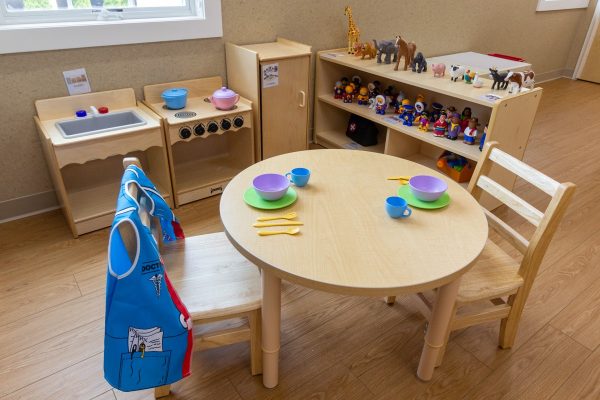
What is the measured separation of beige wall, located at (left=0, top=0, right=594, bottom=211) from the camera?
2129mm

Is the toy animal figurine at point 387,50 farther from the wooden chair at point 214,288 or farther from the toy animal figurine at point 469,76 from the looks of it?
the wooden chair at point 214,288

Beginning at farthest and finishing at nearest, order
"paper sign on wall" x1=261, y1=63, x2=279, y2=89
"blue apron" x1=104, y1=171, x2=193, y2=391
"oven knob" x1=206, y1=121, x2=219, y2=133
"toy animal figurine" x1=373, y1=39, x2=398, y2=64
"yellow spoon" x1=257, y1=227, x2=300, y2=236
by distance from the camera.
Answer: "toy animal figurine" x1=373, y1=39, x2=398, y2=64
"paper sign on wall" x1=261, y1=63, x2=279, y2=89
"oven knob" x1=206, y1=121, x2=219, y2=133
"yellow spoon" x1=257, y1=227, x2=300, y2=236
"blue apron" x1=104, y1=171, x2=193, y2=391

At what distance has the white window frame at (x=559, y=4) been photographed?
448 cm

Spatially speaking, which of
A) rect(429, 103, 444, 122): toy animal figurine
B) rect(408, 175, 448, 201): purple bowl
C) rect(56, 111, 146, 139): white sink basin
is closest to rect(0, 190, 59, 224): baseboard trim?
rect(56, 111, 146, 139): white sink basin

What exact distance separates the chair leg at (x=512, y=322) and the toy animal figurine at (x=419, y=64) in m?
1.53

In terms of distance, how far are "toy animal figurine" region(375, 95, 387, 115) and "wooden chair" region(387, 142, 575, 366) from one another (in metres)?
1.21

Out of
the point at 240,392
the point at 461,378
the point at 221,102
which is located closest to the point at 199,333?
the point at 240,392

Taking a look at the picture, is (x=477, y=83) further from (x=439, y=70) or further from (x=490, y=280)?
(x=490, y=280)

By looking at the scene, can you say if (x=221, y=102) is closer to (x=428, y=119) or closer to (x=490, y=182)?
(x=428, y=119)

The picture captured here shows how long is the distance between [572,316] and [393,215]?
108 centimetres

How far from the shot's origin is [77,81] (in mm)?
2225

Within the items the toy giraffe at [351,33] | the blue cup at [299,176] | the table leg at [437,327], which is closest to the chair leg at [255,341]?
the blue cup at [299,176]

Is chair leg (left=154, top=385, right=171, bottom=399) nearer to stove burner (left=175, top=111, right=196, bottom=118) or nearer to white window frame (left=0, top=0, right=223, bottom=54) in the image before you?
stove burner (left=175, top=111, right=196, bottom=118)

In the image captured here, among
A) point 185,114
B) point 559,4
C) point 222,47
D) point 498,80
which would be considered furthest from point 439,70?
point 559,4
